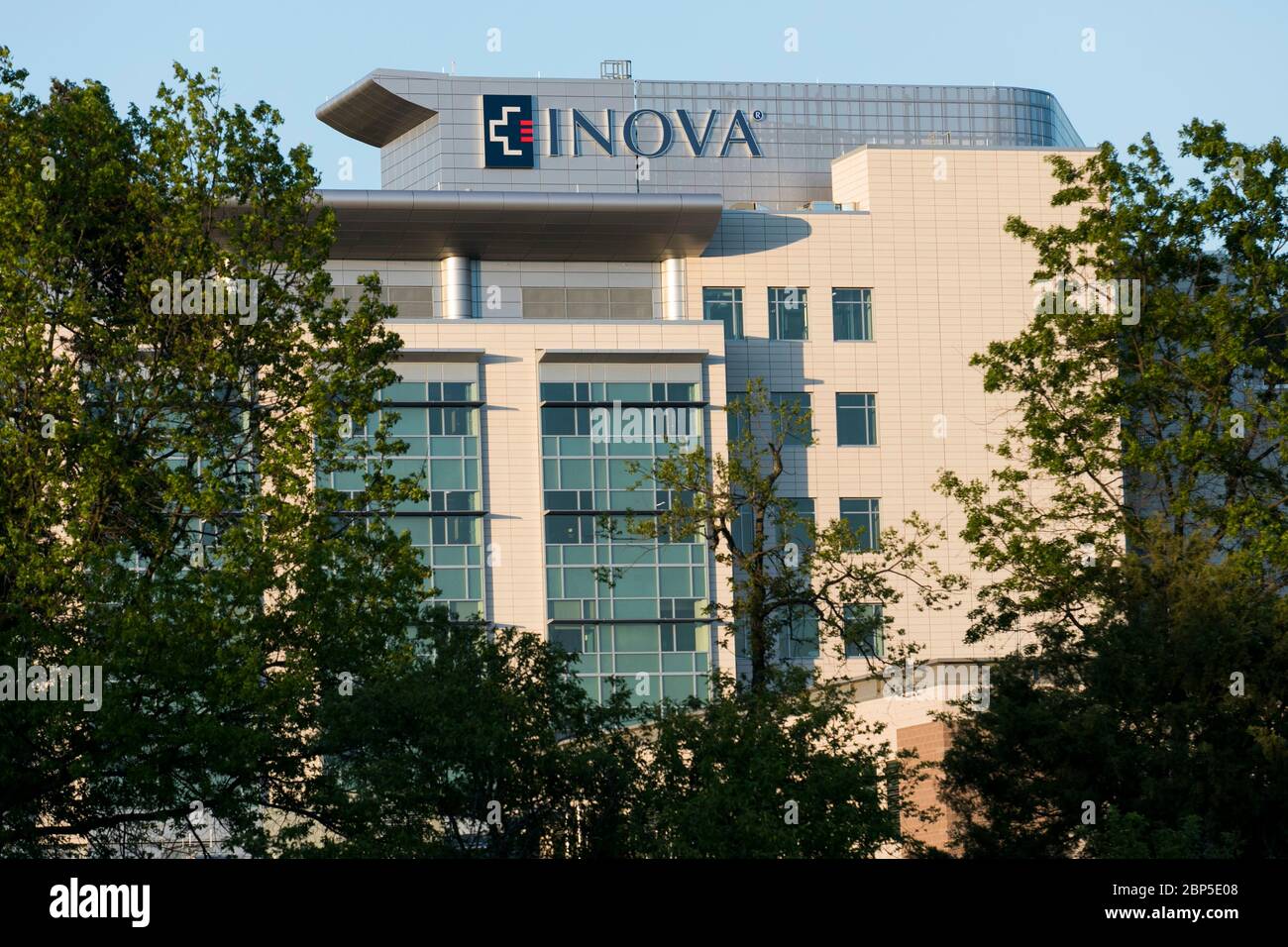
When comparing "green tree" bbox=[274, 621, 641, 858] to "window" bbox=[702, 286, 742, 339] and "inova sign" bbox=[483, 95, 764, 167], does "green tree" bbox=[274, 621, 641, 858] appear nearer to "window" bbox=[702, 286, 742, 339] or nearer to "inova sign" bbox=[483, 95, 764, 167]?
"window" bbox=[702, 286, 742, 339]

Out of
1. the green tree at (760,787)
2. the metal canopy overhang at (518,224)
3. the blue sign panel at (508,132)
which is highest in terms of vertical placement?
the blue sign panel at (508,132)

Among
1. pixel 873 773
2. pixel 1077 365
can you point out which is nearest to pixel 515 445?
pixel 1077 365

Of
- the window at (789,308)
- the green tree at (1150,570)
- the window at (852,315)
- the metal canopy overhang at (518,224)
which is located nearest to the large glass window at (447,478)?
the metal canopy overhang at (518,224)

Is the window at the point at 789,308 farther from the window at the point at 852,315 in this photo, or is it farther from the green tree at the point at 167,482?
the green tree at the point at 167,482

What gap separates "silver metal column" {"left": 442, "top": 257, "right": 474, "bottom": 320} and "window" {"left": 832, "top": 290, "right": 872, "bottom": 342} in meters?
14.8

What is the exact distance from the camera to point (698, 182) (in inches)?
3275

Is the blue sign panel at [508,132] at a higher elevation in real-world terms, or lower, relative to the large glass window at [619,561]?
higher

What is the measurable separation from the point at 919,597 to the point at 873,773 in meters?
45.3

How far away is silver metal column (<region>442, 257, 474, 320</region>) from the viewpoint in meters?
76.9

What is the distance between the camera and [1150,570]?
37.3 metres

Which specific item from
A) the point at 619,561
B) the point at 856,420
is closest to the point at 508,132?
the point at 856,420

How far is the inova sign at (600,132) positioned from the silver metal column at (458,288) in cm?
622

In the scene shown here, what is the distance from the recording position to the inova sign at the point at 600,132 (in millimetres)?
82062

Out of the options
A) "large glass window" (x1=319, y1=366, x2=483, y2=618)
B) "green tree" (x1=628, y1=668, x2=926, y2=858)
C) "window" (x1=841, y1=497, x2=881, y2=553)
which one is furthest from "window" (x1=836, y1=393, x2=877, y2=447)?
"green tree" (x1=628, y1=668, x2=926, y2=858)
